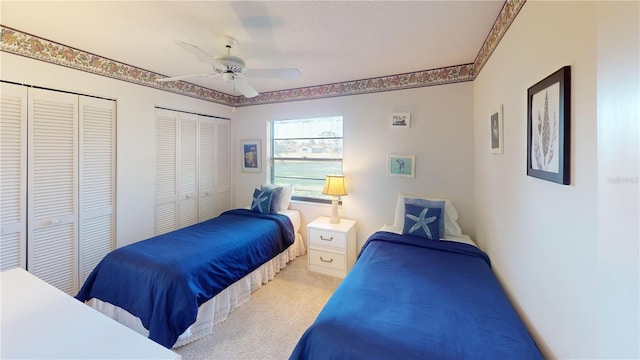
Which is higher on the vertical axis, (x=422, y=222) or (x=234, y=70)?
(x=234, y=70)

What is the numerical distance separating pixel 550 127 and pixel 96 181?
353cm

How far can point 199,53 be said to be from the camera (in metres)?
1.67

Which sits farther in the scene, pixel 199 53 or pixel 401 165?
pixel 401 165

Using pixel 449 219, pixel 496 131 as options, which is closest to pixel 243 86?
pixel 496 131

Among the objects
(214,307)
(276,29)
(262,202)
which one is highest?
(276,29)

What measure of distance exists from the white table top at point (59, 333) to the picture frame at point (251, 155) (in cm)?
296

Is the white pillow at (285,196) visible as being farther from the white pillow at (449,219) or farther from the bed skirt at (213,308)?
the white pillow at (449,219)

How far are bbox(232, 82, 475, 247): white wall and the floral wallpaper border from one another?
91 millimetres

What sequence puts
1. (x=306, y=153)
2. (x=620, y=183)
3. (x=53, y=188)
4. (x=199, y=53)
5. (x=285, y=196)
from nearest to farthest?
(x=620, y=183) → (x=199, y=53) → (x=53, y=188) → (x=285, y=196) → (x=306, y=153)

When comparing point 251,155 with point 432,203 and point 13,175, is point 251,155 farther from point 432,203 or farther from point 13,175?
point 432,203

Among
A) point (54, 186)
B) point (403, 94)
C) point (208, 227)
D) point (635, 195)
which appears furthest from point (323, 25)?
point (54, 186)

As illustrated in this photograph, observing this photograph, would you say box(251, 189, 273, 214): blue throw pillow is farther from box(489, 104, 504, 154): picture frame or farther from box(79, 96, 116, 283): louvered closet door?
box(489, 104, 504, 154): picture frame

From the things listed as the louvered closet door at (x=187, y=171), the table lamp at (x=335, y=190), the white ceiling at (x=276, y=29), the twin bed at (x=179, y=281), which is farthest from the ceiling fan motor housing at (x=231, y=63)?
the louvered closet door at (x=187, y=171)

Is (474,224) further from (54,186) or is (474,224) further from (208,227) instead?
(54,186)
